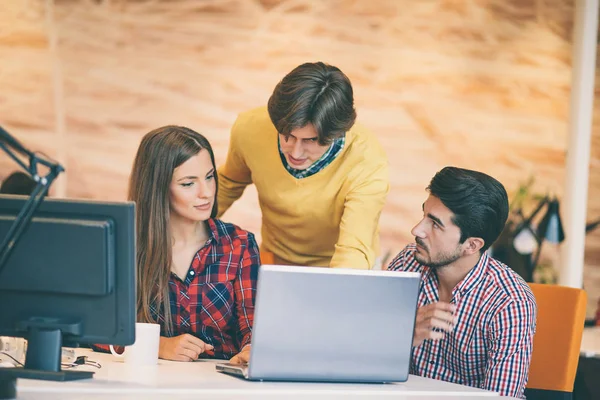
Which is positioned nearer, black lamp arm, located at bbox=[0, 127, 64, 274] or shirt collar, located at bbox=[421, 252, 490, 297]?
black lamp arm, located at bbox=[0, 127, 64, 274]

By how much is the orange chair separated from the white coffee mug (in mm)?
1067

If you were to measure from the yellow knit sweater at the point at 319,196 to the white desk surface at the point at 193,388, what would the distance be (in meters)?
0.64

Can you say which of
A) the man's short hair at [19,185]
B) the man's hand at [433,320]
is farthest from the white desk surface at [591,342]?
the man's short hair at [19,185]

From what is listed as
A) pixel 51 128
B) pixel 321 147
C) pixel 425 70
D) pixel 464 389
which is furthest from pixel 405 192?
pixel 464 389

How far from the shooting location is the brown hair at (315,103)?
8.04ft

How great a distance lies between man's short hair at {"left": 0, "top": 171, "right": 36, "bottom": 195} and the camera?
354 centimetres

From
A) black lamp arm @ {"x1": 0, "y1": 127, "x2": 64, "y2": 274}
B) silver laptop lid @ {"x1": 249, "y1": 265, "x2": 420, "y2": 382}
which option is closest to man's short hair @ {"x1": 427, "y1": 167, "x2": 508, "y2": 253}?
silver laptop lid @ {"x1": 249, "y1": 265, "x2": 420, "y2": 382}

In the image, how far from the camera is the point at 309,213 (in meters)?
2.82

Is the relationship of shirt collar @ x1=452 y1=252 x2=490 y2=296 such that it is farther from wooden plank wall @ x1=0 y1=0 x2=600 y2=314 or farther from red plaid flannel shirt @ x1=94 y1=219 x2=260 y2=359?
wooden plank wall @ x1=0 y1=0 x2=600 y2=314

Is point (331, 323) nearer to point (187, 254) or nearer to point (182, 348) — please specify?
point (182, 348)

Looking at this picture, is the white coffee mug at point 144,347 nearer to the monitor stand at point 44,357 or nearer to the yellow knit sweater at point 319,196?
the monitor stand at point 44,357

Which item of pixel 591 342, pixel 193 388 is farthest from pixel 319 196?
pixel 591 342

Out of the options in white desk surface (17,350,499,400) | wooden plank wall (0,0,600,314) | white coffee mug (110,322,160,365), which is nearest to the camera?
white desk surface (17,350,499,400)

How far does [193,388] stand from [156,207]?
85 cm
